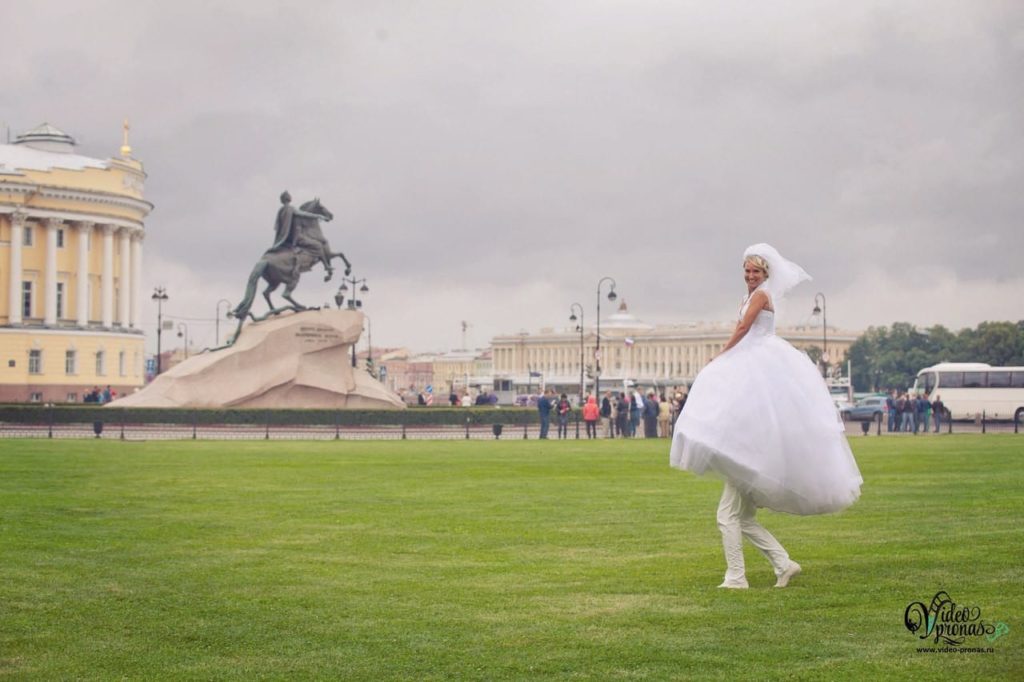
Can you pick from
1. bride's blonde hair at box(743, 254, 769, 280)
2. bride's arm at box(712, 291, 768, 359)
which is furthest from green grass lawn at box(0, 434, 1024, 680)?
bride's blonde hair at box(743, 254, 769, 280)

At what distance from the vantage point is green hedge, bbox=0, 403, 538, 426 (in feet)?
146

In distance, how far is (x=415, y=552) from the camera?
12430 mm

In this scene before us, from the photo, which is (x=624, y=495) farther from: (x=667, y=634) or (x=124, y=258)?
(x=124, y=258)

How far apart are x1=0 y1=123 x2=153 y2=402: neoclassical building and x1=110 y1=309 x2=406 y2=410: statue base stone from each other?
46102mm

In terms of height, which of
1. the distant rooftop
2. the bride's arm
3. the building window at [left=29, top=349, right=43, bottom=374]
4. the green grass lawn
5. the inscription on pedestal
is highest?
the distant rooftop

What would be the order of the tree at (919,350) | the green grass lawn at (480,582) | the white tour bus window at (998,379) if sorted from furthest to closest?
1. the tree at (919,350)
2. the white tour bus window at (998,379)
3. the green grass lawn at (480,582)

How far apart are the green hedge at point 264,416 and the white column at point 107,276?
157 feet

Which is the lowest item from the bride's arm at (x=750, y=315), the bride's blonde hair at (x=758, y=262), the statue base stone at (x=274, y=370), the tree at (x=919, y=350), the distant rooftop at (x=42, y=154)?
the bride's arm at (x=750, y=315)

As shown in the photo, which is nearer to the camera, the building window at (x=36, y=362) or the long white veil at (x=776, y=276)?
the long white veil at (x=776, y=276)

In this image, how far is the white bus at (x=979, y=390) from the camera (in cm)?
6562

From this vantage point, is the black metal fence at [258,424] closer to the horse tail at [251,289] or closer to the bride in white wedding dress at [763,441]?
the horse tail at [251,289]

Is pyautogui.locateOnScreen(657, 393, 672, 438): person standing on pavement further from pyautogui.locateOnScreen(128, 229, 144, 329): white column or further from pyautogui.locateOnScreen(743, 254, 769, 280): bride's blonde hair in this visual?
pyautogui.locateOnScreen(128, 229, 144, 329): white column

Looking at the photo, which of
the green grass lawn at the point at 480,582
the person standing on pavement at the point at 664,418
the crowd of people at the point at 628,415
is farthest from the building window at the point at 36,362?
the green grass lawn at the point at 480,582

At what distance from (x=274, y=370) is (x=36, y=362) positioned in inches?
2002
